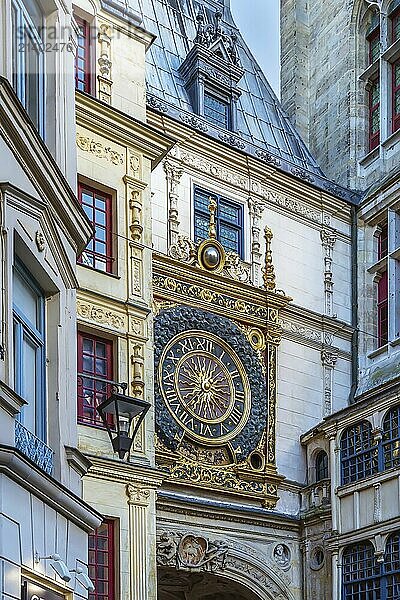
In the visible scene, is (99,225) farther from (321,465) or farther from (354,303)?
(354,303)

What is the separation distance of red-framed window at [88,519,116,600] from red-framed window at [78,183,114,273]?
3.18 m

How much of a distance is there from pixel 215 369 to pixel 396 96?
20.9 feet

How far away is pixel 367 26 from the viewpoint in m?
21.5

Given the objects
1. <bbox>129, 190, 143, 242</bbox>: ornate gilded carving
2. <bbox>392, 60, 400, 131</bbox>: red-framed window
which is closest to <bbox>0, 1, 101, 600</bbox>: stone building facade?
<bbox>129, 190, 143, 242</bbox>: ornate gilded carving

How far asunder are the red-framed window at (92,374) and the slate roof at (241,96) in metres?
5.03

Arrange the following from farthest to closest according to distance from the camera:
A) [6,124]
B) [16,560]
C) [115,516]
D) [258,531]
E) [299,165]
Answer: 1. [299,165]
2. [258,531]
3. [115,516]
4. [6,124]
5. [16,560]

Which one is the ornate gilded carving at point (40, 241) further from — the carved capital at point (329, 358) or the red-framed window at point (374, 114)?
the red-framed window at point (374, 114)

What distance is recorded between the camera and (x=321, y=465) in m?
18.3

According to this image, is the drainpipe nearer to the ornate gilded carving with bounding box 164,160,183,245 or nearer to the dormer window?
the dormer window

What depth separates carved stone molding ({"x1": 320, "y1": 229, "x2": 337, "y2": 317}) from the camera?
19.5m

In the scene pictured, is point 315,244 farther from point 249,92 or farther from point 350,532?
point 350,532

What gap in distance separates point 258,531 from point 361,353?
395 cm

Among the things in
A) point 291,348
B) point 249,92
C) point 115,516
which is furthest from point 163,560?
point 249,92

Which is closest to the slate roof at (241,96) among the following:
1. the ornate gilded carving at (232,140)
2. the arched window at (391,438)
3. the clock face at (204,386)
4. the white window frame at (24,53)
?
the ornate gilded carving at (232,140)
